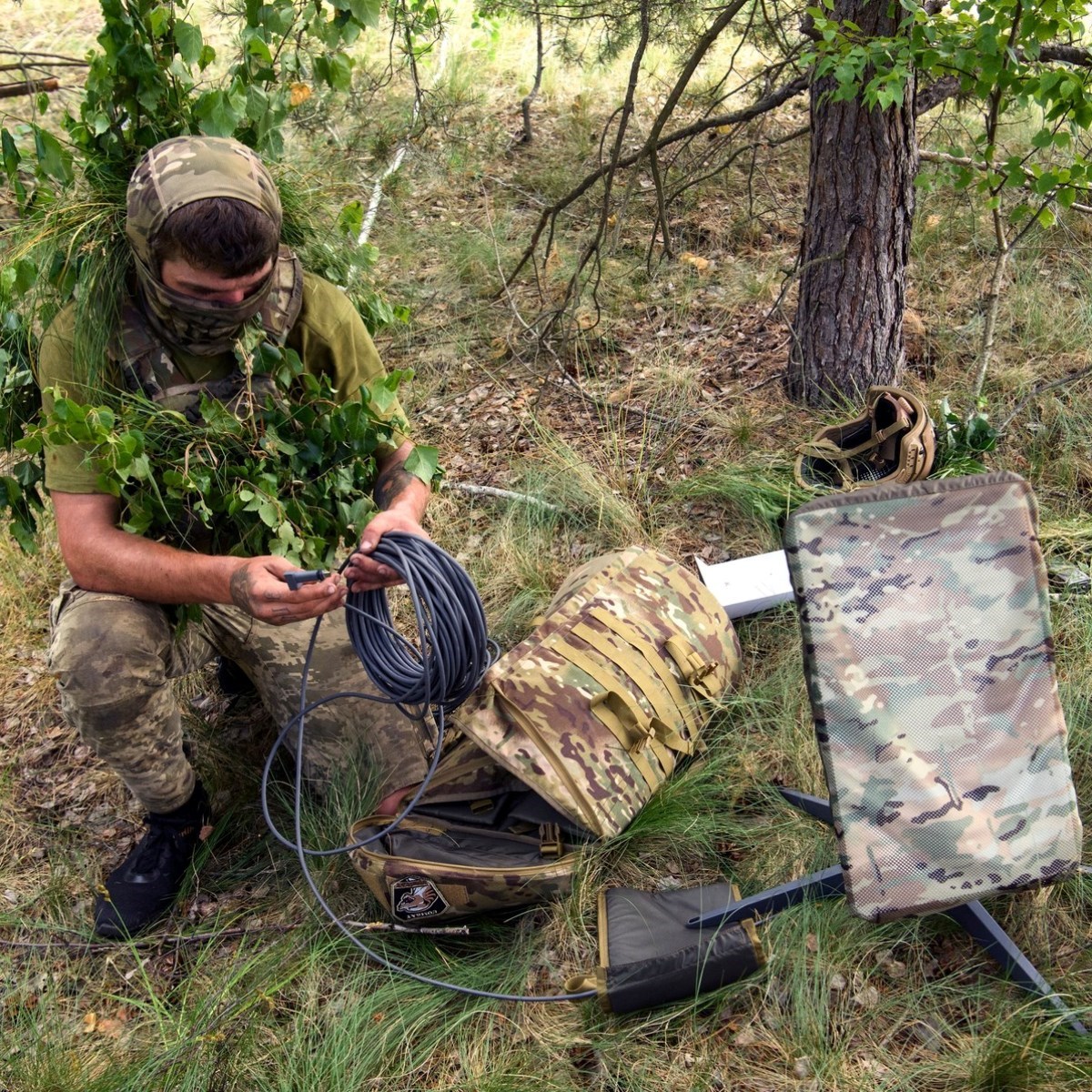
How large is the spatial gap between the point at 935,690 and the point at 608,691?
0.85 metres

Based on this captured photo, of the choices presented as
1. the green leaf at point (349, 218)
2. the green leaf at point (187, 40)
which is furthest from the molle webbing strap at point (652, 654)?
the green leaf at point (187, 40)

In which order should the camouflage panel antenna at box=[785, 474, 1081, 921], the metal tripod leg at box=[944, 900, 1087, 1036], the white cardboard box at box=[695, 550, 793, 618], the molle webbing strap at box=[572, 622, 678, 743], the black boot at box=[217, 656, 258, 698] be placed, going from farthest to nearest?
1. the black boot at box=[217, 656, 258, 698]
2. the white cardboard box at box=[695, 550, 793, 618]
3. the molle webbing strap at box=[572, 622, 678, 743]
4. the metal tripod leg at box=[944, 900, 1087, 1036]
5. the camouflage panel antenna at box=[785, 474, 1081, 921]

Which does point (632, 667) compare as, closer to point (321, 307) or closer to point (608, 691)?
point (608, 691)

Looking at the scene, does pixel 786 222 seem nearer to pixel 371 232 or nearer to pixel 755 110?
pixel 755 110

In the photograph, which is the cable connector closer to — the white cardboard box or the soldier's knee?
the soldier's knee

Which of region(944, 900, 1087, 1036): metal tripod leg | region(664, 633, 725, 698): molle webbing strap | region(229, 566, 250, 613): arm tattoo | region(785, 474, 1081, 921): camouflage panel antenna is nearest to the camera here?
region(785, 474, 1081, 921): camouflage panel antenna

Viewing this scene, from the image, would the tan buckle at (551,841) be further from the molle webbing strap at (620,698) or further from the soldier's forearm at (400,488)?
the soldier's forearm at (400,488)

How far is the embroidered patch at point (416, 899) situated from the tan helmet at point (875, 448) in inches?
76.1

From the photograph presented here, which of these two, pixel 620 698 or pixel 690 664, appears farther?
pixel 690 664

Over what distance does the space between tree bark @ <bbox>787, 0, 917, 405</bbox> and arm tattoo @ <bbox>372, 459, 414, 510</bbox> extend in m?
1.91

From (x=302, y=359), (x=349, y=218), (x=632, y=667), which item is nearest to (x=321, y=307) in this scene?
(x=302, y=359)

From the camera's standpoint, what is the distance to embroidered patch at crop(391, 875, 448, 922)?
96.7 inches

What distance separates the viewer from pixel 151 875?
110 inches

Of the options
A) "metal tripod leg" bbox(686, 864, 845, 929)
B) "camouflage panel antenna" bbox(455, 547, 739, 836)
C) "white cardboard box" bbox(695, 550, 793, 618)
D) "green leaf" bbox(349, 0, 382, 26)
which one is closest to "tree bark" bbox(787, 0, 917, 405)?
"white cardboard box" bbox(695, 550, 793, 618)
